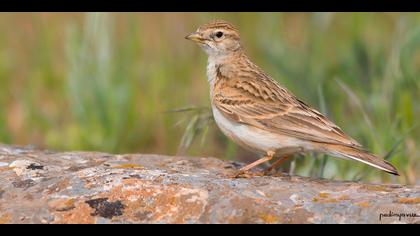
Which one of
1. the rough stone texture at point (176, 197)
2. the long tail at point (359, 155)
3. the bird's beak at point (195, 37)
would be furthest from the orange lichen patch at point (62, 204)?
the bird's beak at point (195, 37)

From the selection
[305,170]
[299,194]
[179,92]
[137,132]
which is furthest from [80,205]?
[179,92]

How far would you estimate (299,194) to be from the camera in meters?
5.47

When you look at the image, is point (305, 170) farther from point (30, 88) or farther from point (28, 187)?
point (30, 88)

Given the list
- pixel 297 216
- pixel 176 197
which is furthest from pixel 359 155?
pixel 176 197

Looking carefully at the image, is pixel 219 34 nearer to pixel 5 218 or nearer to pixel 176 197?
pixel 176 197

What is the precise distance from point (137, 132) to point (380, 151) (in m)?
3.67

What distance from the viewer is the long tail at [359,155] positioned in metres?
6.02

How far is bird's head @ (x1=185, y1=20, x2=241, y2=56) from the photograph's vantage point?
309 inches

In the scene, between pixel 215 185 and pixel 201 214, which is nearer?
pixel 201 214

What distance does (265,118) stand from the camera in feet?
22.6

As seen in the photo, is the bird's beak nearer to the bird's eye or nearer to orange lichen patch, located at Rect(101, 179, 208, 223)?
the bird's eye

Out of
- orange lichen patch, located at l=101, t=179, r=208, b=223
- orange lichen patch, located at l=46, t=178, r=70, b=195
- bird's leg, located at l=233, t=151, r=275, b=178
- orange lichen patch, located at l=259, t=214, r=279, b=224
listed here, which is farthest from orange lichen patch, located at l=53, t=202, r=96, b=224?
bird's leg, located at l=233, t=151, r=275, b=178

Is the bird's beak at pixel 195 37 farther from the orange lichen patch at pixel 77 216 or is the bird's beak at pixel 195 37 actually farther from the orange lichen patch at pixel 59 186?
the orange lichen patch at pixel 77 216

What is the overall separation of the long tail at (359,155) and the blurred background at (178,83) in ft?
2.76
